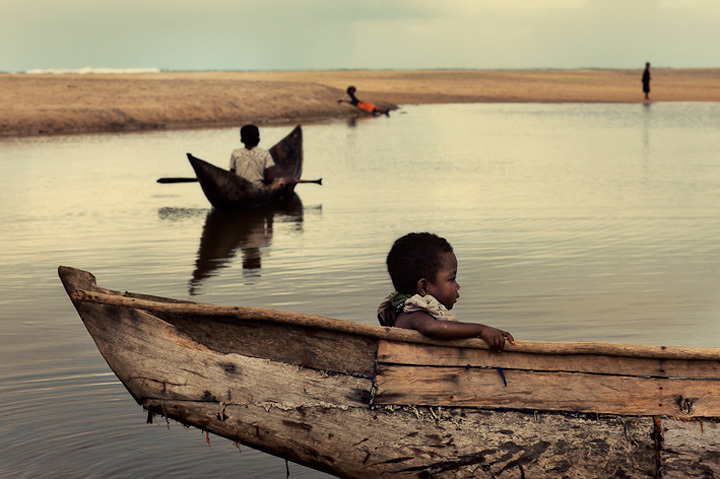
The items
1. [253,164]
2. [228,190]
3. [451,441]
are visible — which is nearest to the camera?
[451,441]

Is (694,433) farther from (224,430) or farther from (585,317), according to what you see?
(585,317)

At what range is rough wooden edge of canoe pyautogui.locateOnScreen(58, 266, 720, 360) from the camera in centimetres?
351

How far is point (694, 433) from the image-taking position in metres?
3.58

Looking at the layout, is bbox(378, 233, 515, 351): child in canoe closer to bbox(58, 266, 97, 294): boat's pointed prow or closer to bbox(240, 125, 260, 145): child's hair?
bbox(58, 266, 97, 294): boat's pointed prow

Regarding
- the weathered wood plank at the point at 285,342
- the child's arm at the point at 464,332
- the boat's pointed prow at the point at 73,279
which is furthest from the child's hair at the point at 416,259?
the boat's pointed prow at the point at 73,279

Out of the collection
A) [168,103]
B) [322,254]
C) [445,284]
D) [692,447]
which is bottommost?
[692,447]

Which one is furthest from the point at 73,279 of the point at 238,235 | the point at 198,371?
the point at 238,235

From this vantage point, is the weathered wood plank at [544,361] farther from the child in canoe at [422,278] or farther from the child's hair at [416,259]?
the child's hair at [416,259]

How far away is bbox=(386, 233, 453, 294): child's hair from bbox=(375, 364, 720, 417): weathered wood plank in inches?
18.0

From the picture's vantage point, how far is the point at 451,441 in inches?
145

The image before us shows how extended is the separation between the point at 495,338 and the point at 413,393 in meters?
0.40

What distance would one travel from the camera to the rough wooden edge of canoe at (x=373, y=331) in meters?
3.51

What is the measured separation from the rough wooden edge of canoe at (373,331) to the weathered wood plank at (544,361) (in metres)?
0.04

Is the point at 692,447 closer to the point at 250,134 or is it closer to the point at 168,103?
the point at 250,134
